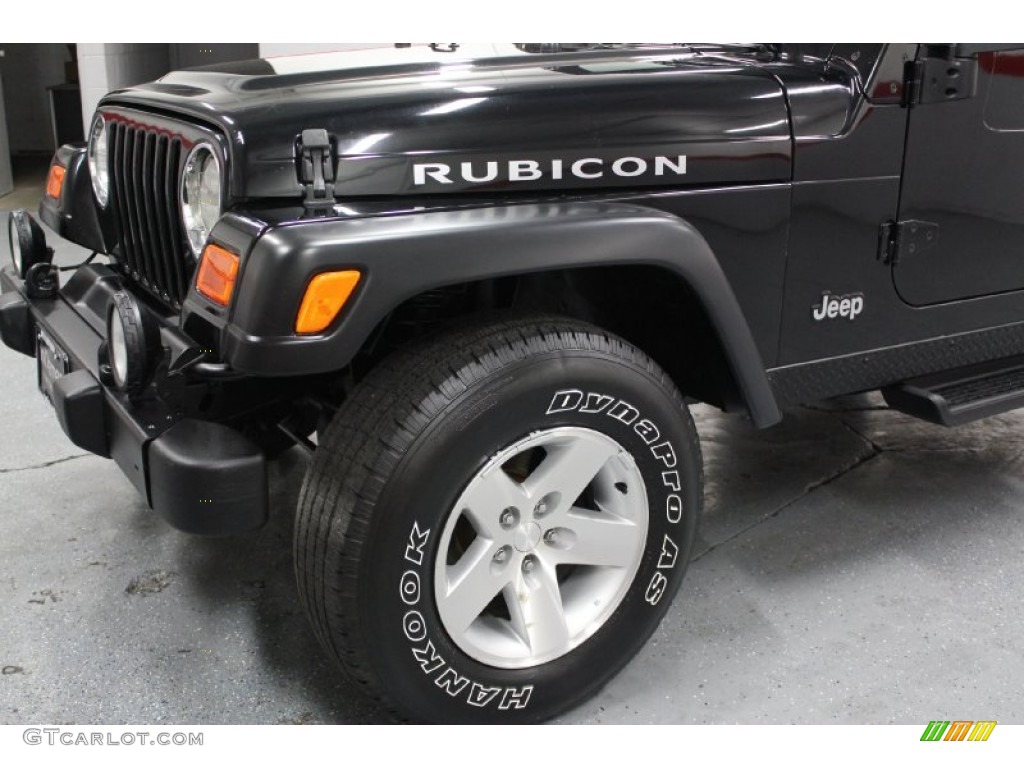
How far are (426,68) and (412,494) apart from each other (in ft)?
3.20

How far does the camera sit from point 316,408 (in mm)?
2234

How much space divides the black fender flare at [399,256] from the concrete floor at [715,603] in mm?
858

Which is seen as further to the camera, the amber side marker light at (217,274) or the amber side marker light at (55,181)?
the amber side marker light at (55,181)

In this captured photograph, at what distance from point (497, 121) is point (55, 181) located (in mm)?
1462

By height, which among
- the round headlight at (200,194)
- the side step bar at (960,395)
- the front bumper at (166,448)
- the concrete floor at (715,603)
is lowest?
the concrete floor at (715,603)

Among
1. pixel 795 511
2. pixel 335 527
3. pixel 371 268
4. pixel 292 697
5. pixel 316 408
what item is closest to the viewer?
pixel 371 268

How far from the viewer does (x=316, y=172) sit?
5.60 ft

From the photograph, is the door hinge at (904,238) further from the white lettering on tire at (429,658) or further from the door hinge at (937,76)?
the white lettering on tire at (429,658)

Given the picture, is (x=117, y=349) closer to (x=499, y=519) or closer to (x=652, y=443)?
(x=499, y=519)

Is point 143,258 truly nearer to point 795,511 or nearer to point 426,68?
point 426,68

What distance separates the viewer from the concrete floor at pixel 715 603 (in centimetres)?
209

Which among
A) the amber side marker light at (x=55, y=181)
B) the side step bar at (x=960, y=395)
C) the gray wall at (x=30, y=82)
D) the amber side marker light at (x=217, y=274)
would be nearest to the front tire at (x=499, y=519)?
the amber side marker light at (x=217, y=274)

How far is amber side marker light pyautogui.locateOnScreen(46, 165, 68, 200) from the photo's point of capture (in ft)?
8.75

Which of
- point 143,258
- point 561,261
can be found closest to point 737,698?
point 561,261
